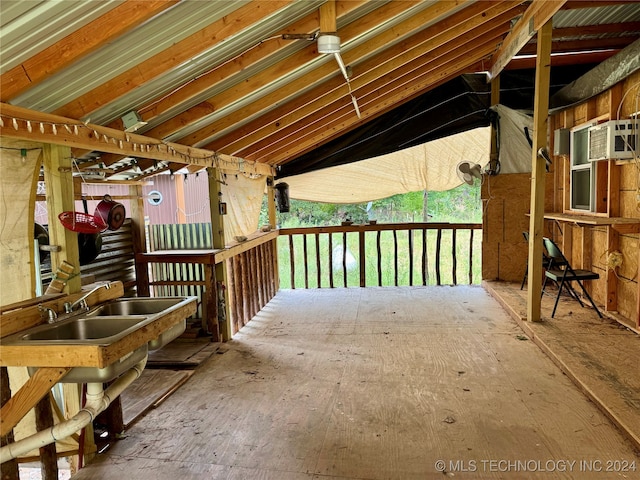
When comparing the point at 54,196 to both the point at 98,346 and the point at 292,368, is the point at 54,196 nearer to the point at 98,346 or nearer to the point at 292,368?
Answer: the point at 98,346

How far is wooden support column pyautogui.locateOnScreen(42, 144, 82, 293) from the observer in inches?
101

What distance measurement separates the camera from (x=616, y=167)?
4.46m

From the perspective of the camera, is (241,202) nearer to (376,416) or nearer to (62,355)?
(376,416)

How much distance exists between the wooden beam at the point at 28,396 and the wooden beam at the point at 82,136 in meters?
1.19

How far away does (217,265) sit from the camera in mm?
4723

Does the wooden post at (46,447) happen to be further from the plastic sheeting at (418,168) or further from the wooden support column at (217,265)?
the plastic sheeting at (418,168)

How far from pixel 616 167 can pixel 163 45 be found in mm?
4336

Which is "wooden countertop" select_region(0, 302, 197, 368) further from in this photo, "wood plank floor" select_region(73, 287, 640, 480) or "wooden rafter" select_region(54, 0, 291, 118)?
"wooden rafter" select_region(54, 0, 291, 118)

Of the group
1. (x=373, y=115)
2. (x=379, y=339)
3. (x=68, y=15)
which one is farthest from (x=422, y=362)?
(x=373, y=115)

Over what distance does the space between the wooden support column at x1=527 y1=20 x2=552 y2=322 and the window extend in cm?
95

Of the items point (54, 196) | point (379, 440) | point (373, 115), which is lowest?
point (379, 440)

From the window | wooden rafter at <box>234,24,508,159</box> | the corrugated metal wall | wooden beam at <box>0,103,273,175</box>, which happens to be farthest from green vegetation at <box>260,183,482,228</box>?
wooden beam at <box>0,103,273,175</box>

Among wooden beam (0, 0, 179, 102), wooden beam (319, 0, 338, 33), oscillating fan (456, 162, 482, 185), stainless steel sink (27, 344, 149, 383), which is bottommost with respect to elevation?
Result: stainless steel sink (27, 344, 149, 383)

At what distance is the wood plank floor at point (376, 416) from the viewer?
97.4 inches
